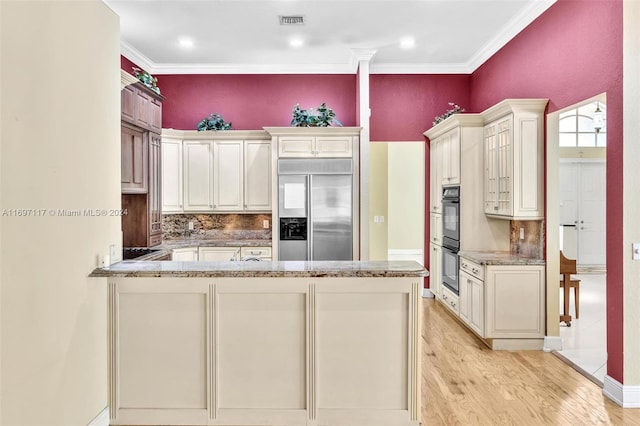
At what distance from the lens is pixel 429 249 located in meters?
6.07

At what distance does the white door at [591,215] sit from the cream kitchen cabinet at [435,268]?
13.7 ft

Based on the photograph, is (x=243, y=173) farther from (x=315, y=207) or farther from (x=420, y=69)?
(x=420, y=69)

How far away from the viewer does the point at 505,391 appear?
3.12 m

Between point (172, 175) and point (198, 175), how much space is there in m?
0.35

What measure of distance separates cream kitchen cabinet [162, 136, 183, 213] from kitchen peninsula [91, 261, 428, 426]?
3201 millimetres

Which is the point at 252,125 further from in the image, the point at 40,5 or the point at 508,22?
the point at 40,5

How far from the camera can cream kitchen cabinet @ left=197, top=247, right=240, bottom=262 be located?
5.34 m

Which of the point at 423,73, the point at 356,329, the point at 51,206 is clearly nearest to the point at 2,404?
the point at 51,206

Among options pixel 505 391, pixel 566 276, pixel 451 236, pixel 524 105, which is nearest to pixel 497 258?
pixel 451 236

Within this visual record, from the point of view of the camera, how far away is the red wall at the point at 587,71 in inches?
117

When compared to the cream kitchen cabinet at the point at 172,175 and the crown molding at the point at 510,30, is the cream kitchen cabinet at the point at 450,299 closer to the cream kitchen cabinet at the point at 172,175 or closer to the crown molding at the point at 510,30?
the crown molding at the point at 510,30

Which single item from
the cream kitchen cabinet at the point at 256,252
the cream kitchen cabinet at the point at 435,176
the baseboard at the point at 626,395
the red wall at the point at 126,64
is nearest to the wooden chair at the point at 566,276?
the cream kitchen cabinet at the point at 435,176

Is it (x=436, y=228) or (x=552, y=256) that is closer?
(x=552, y=256)

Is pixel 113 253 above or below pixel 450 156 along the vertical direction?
below
